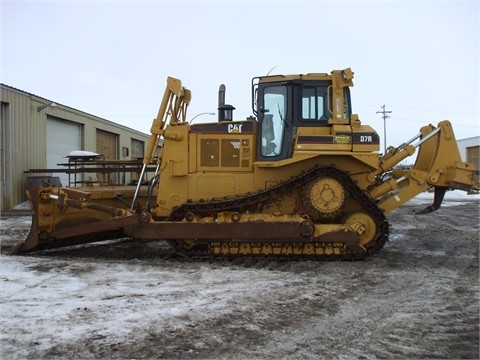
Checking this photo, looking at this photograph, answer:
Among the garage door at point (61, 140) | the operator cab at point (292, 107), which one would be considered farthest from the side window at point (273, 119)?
the garage door at point (61, 140)

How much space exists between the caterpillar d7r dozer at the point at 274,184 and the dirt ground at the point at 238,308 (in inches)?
17.0

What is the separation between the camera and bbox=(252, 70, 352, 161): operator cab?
7.75m

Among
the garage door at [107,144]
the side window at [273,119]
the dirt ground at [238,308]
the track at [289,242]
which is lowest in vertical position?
the dirt ground at [238,308]

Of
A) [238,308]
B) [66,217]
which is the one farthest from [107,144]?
[238,308]

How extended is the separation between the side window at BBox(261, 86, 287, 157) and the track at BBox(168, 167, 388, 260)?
2.43 ft

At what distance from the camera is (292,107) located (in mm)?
7816

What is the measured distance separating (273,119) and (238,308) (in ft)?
13.0

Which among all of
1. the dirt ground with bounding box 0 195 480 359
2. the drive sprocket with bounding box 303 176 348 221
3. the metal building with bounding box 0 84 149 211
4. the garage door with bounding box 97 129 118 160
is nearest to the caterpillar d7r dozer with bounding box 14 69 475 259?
the drive sprocket with bounding box 303 176 348 221

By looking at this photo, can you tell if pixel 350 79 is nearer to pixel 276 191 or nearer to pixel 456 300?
pixel 276 191

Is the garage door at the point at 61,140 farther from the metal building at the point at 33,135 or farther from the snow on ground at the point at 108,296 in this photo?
the snow on ground at the point at 108,296

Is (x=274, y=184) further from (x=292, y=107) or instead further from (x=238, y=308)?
(x=238, y=308)

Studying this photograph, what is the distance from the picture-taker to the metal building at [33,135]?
56.6ft

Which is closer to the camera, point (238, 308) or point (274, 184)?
point (238, 308)

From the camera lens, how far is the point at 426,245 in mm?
9258
